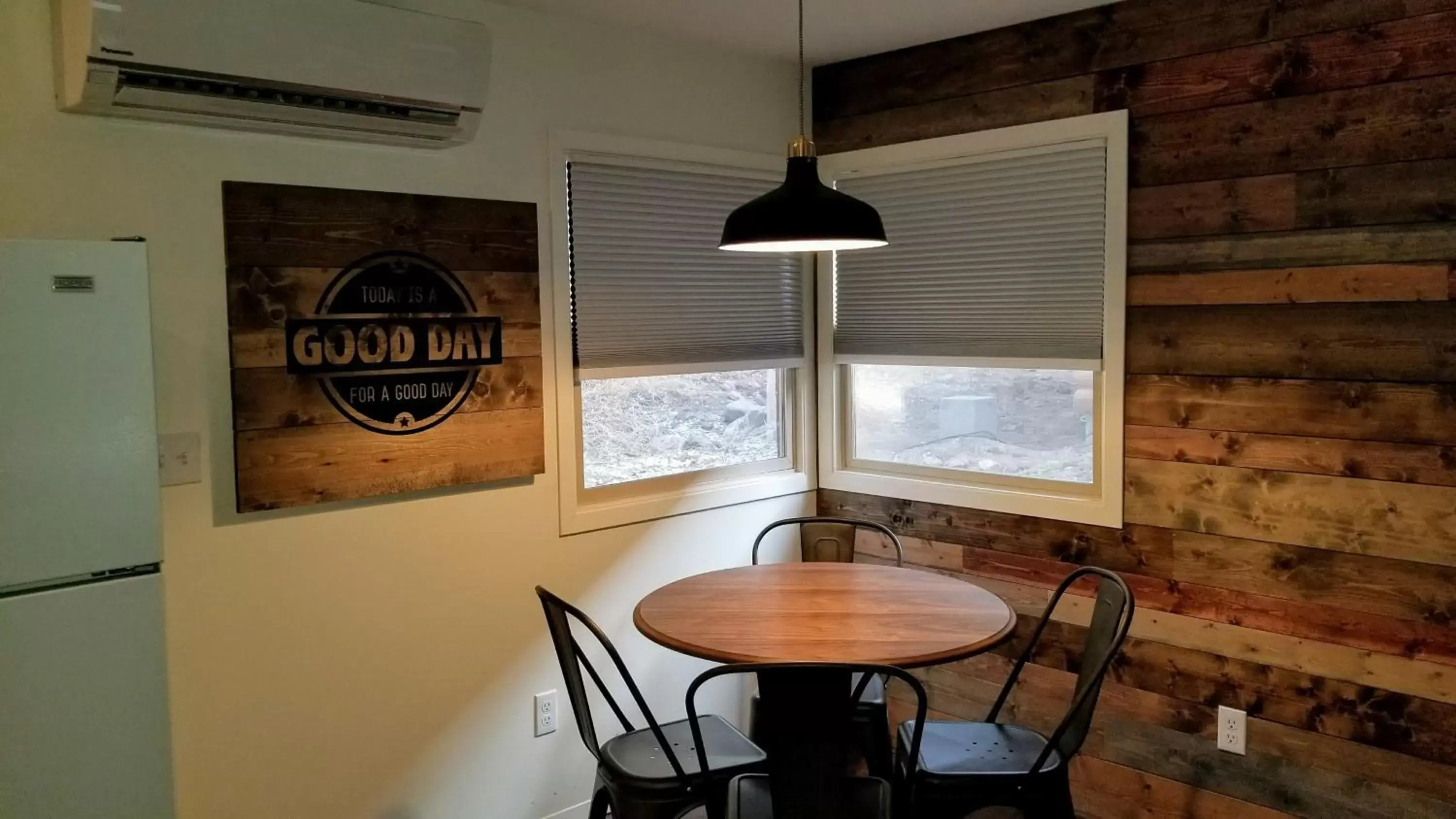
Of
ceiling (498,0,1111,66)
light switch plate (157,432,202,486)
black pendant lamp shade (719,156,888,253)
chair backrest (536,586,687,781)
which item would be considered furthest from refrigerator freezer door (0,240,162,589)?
ceiling (498,0,1111,66)

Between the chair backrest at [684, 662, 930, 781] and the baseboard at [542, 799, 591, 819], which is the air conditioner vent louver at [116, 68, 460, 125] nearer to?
the chair backrest at [684, 662, 930, 781]

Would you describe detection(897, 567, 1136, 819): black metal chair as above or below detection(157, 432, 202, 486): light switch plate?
below

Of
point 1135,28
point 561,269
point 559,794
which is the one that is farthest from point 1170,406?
point 559,794

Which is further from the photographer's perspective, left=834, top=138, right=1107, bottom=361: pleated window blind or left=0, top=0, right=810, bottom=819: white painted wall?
left=834, top=138, right=1107, bottom=361: pleated window blind

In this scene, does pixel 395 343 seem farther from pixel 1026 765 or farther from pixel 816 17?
pixel 1026 765

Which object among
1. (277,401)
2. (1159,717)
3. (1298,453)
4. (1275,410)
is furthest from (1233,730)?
(277,401)

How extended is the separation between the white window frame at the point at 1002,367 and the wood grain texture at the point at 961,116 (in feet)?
0.11

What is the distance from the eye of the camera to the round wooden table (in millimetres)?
2166

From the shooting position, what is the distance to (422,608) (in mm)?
2770

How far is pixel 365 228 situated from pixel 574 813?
6.06 ft

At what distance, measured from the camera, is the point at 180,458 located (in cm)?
233

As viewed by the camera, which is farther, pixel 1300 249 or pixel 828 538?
pixel 828 538

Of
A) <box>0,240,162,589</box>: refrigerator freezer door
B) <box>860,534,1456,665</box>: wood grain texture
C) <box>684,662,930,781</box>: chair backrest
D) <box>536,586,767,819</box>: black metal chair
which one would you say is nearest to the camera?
<box>0,240,162,589</box>: refrigerator freezer door

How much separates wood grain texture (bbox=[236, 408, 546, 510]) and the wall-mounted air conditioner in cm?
74
